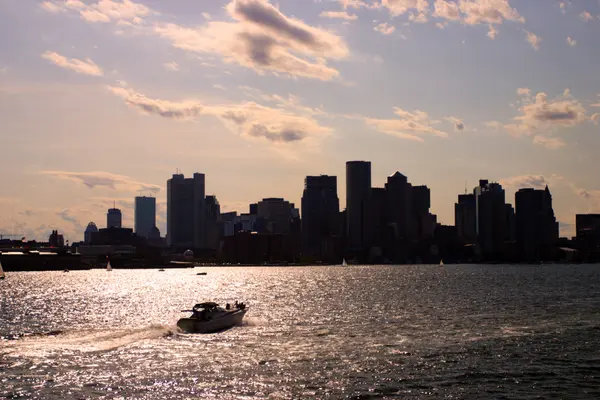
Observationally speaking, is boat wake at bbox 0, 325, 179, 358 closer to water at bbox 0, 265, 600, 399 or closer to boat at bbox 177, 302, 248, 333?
water at bbox 0, 265, 600, 399

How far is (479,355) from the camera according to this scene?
70250 mm

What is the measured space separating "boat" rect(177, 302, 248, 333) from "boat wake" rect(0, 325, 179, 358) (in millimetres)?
1689

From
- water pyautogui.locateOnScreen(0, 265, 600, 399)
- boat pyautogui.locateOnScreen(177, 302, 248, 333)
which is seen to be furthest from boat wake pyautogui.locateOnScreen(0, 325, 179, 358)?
boat pyautogui.locateOnScreen(177, 302, 248, 333)

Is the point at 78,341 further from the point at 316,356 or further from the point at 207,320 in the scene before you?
the point at 316,356

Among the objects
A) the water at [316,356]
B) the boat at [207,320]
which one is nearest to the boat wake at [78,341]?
the water at [316,356]

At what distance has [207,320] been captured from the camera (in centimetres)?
9231

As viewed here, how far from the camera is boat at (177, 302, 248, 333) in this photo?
91.5m

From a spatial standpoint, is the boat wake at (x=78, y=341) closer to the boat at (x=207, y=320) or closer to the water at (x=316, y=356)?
the water at (x=316, y=356)

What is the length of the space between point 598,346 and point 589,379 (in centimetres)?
1860

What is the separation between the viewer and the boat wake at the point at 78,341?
7562 centimetres

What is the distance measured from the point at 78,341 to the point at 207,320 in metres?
16.1

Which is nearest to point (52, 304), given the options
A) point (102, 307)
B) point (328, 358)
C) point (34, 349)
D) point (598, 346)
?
point (102, 307)

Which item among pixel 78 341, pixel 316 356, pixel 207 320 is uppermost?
pixel 207 320

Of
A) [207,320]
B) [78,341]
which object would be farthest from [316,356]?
[78,341]
